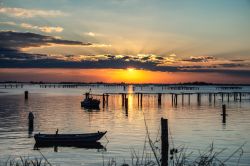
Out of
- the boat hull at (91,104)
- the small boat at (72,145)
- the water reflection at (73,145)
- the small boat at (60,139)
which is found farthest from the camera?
the boat hull at (91,104)

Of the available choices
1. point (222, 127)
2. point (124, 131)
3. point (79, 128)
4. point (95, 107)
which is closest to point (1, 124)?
point (79, 128)

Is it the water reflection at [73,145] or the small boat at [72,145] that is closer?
the water reflection at [73,145]

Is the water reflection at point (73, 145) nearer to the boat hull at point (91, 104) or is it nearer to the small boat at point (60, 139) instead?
the small boat at point (60, 139)

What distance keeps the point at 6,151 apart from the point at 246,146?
813 inches

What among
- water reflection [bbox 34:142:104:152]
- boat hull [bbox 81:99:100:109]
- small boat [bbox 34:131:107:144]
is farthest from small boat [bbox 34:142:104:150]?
boat hull [bbox 81:99:100:109]

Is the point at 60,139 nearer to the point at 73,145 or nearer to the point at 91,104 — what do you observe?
the point at 73,145

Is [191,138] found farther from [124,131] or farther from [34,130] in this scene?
[34,130]

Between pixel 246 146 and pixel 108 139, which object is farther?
pixel 108 139

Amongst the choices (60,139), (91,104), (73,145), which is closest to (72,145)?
(73,145)

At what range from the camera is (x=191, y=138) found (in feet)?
117

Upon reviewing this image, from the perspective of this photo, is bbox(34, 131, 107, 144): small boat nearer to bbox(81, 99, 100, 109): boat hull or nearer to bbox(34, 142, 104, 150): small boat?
bbox(34, 142, 104, 150): small boat

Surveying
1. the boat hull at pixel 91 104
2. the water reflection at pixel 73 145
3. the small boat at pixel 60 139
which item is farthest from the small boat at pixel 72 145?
the boat hull at pixel 91 104

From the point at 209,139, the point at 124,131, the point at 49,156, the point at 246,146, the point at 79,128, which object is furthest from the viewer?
the point at 79,128

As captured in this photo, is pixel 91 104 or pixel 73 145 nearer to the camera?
pixel 73 145
